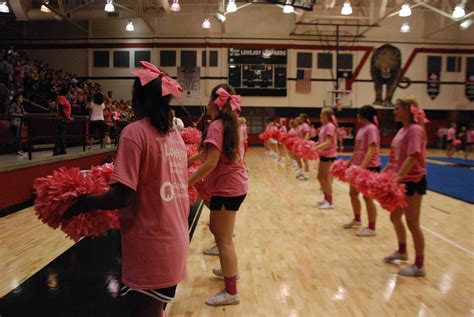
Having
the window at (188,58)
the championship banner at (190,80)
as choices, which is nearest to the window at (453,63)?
the championship banner at (190,80)

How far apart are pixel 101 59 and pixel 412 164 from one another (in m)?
20.2

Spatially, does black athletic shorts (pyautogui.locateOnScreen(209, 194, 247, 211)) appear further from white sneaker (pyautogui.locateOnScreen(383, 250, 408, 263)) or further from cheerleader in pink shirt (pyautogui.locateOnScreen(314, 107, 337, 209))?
cheerleader in pink shirt (pyautogui.locateOnScreen(314, 107, 337, 209))

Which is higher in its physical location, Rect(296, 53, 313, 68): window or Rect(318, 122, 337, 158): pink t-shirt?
Rect(296, 53, 313, 68): window

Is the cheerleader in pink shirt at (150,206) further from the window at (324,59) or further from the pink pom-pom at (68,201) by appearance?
the window at (324,59)

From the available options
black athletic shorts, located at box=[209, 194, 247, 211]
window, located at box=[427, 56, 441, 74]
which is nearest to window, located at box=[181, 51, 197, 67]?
window, located at box=[427, 56, 441, 74]

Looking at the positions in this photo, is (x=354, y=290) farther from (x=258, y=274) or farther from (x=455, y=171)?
(x=455, y=171)

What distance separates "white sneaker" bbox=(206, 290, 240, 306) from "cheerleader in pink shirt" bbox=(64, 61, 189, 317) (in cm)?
150

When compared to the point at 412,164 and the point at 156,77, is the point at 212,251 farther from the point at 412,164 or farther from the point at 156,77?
the point at 156,77

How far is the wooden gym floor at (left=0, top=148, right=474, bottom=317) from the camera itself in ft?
10.1

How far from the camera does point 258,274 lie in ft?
12.4

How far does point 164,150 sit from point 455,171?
1188cm

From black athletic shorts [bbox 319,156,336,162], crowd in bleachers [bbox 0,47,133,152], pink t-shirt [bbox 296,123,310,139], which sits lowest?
black athletic shorts [bbox 319,156,336,162]

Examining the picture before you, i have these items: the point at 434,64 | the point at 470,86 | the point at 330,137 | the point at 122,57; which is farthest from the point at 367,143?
the point at 470,86

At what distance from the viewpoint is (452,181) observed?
9.70 metres
